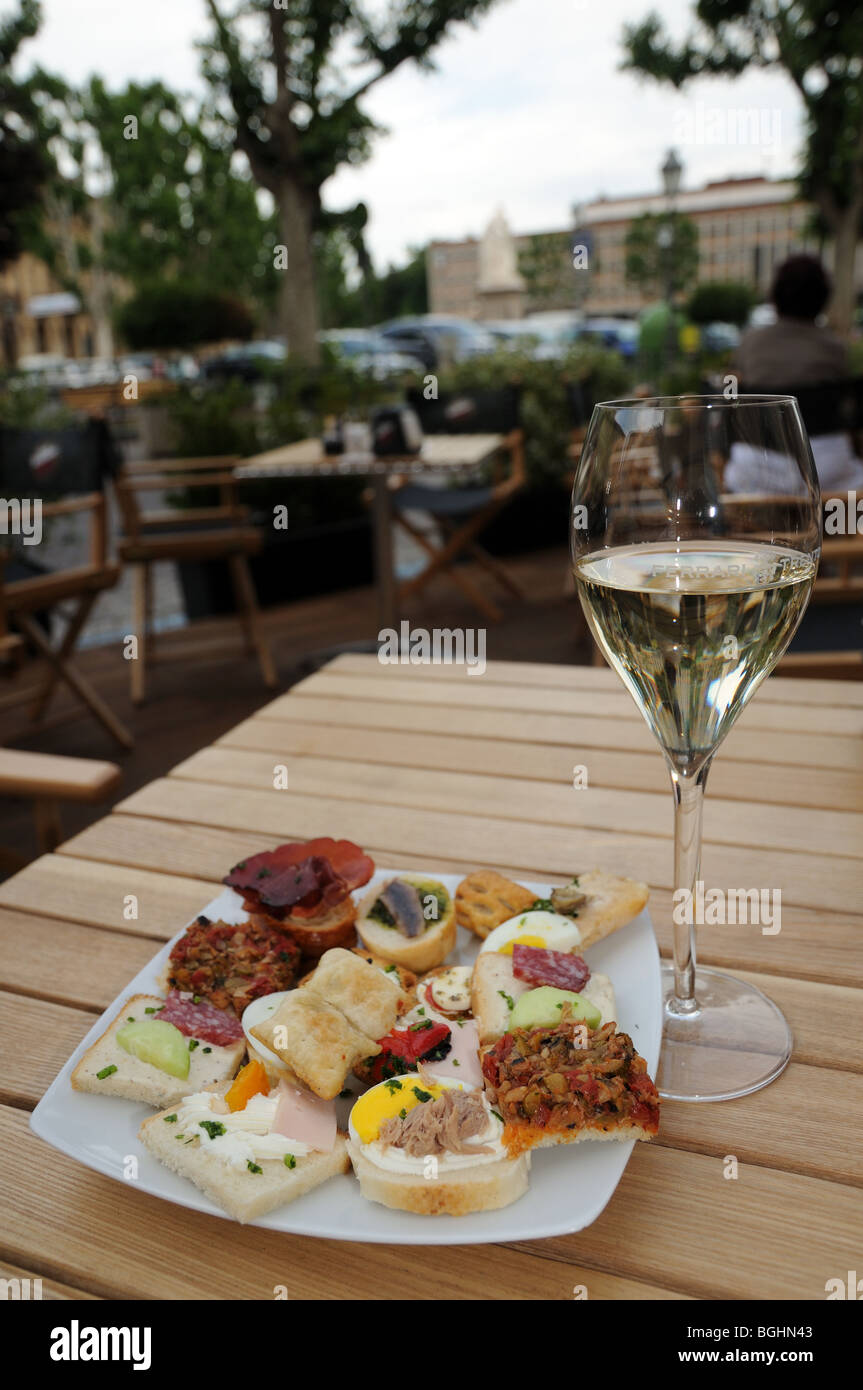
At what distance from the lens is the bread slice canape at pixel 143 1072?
0.67 m

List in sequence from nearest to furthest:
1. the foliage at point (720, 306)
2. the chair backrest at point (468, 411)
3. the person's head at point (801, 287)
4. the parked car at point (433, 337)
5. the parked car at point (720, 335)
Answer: the person's head at point (801, 287)
the chair backrest at point (468, 411)
the parked car at point (720, 335)
the parked car at point (433, 337)
the foliage at point (720, 306)

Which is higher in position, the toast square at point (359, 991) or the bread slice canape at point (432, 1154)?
the toast square at point (359, 991)

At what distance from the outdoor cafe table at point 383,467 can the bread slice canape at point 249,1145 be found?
401 centimetres

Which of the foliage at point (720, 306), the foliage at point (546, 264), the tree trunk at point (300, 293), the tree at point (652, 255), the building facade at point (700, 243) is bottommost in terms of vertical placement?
the tree trunk at point (300, 293)

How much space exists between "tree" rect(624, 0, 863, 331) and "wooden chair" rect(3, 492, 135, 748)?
35.4 ft

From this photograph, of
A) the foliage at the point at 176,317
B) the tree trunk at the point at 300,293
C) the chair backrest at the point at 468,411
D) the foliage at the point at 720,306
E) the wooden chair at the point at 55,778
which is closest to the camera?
the wooden chair at the point at 55,778

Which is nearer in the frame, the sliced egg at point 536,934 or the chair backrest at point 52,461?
the sliced egg at point 536,934

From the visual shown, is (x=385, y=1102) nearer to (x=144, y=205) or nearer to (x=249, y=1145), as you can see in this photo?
(x=249, y=1145)

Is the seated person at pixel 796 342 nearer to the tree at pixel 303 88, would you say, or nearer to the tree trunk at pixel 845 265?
the tree at pixel 303 88

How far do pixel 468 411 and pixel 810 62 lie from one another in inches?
322

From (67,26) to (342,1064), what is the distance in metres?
17.7

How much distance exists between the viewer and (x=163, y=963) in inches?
32.3

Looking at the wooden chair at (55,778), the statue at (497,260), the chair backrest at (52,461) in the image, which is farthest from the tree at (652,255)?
the wooden chair at (55,778)

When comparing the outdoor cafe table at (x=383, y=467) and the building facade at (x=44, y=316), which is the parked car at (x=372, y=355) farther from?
the building facade at (x=44, y=316)
